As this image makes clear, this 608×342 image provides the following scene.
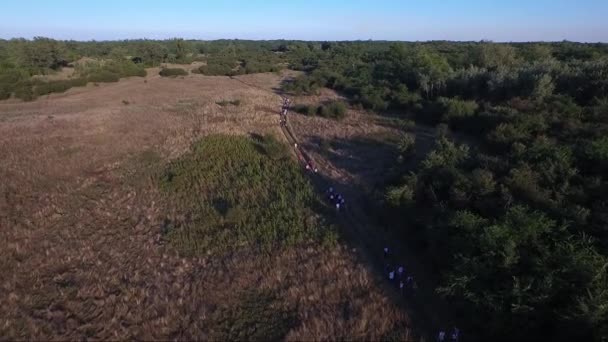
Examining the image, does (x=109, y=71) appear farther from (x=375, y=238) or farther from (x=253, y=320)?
(x=253, y=320)

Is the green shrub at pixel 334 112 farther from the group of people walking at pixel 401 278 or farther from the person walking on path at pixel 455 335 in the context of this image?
the person walking on path at pixel 455 335

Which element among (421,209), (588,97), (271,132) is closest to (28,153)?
(271,132)

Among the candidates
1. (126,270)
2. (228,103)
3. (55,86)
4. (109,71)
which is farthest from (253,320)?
(109,71)

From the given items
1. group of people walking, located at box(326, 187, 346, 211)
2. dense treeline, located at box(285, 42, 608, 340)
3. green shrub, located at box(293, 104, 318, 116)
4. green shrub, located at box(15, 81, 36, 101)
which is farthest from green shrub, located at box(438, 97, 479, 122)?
green shrub, located at box(15, 81, 36, 101)

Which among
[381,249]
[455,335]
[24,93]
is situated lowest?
[381,249]

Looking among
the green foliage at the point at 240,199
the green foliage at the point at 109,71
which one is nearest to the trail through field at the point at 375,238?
the green foliage at the point at 240,199

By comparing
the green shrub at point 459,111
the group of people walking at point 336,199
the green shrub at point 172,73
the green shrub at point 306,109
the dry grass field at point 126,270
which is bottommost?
the dry grass field at point 126,270
